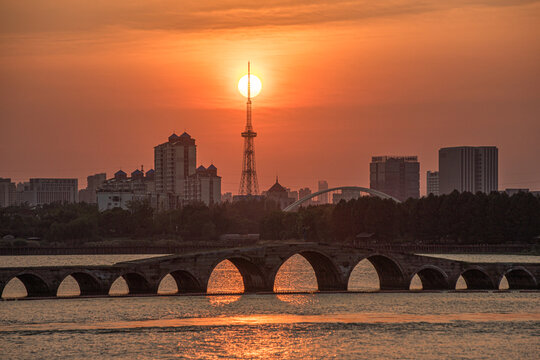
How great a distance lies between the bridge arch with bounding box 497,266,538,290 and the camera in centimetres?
10419

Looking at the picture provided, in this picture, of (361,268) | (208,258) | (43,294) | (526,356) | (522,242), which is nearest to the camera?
(526,356)

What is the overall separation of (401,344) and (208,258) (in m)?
27.9

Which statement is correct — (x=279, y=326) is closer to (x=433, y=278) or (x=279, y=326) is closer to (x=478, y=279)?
(x=433, y=278)

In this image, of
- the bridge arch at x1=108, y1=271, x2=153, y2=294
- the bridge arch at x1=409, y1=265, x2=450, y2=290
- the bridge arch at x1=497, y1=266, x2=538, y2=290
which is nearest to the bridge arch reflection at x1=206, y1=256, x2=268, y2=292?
the bridge arch at x1=108, y1=271, x2=153, y2=294

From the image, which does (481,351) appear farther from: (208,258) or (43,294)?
(43,294)

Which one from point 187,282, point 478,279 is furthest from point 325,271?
point 478,279

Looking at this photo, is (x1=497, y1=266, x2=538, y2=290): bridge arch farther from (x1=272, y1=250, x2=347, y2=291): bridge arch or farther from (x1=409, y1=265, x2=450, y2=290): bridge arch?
(x1=272, y1=250, x2=347, y2=291): bridge arch

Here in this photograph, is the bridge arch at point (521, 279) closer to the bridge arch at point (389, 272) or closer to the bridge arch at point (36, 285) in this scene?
the bridge arch at point (389, 272)

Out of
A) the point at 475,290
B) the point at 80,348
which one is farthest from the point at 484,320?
the point at 80,348

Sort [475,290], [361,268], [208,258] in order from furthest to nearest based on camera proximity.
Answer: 1. [361,268]
2. [475,290]
3. [208,258]

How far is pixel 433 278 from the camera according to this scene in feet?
337

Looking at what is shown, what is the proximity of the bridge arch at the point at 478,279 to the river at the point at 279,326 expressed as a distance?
148 inches

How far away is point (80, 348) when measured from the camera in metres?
65.8

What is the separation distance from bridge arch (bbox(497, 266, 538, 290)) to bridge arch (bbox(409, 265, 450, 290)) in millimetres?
6631
